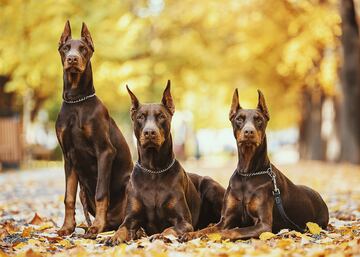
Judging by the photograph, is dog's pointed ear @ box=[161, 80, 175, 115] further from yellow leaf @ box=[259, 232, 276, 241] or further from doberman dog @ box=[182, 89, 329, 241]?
yellow leaf @ box=[259, 232, 276, 241]

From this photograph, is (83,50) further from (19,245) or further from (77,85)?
(19,245)

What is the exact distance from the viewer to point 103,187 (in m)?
7.74

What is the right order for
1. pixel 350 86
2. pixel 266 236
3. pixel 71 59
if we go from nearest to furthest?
pixel 266 236 < pixel 71 59 < pixel 350 86

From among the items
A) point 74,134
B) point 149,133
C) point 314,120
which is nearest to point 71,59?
point 74,134

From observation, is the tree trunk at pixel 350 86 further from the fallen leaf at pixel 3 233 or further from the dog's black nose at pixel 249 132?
the fallen leaf at pixel 3 233

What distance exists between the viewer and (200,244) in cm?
657

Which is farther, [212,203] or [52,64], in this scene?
[52,64]

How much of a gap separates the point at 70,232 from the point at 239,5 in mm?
20177

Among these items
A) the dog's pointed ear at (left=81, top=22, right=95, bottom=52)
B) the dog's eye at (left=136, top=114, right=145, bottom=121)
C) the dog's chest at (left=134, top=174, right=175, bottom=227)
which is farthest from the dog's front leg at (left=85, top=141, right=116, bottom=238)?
the dog's pointed ear at (left=81, top=22, right=95, bottom=52)

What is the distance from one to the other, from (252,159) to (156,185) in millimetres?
1015

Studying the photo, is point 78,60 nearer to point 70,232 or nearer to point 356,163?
point 70,232

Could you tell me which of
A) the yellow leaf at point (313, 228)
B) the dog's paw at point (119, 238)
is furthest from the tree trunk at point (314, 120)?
the dog's paw at point (119, 238)

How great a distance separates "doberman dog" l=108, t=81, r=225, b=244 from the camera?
23.1 feet

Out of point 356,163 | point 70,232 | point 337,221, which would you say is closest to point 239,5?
point 356,163
